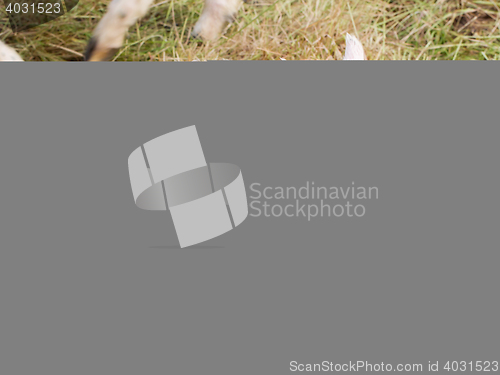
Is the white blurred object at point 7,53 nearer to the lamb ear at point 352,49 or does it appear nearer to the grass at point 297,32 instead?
the grass at point 297,32

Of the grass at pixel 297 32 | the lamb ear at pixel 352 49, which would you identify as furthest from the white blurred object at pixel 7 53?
the lamb ear at pixel 352 49

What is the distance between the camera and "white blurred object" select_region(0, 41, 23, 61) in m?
1.29

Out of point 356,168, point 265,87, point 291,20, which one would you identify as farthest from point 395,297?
point 291,20

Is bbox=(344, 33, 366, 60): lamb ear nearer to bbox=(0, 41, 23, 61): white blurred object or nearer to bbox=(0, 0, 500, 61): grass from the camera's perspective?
bbox=(0, 0, 500, 61): grass

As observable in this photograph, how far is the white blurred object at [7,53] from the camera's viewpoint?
4.23 feet

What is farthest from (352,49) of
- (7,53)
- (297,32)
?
(7,53)

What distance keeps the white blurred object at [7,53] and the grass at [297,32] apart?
5 cm

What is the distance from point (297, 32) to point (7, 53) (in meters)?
0.70

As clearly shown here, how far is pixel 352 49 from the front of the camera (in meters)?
1.26

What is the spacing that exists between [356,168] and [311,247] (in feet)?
0.51

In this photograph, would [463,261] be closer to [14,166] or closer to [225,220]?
[225,220]

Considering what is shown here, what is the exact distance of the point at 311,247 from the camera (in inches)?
37.1

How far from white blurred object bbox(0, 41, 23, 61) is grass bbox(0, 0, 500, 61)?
0.18 feet

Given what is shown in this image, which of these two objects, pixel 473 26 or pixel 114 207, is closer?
pixel 114 207
